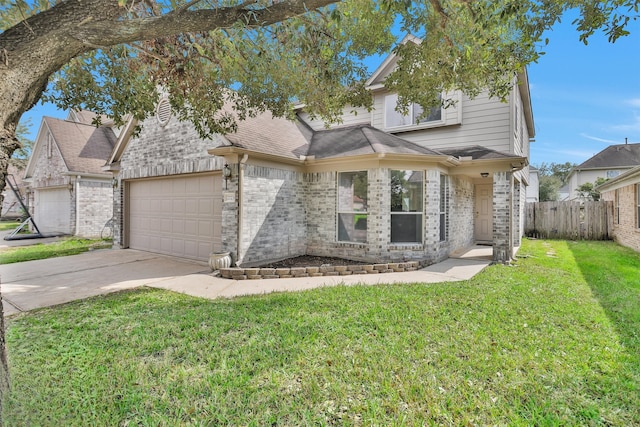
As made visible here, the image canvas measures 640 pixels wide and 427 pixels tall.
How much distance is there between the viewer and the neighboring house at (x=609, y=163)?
29.1 m

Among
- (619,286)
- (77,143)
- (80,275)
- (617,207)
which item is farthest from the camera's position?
(77,143)

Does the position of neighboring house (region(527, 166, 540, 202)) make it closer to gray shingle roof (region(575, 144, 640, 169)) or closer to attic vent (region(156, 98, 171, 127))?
gray shingle roof (region(575, 144, 640, 169))

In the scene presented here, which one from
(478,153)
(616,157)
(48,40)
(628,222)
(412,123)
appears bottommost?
Answer: (628,222)

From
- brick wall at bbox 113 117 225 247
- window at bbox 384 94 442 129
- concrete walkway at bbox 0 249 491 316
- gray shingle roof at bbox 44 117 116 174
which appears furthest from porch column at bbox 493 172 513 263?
gray shingle roof at bbox 44 117 116 174

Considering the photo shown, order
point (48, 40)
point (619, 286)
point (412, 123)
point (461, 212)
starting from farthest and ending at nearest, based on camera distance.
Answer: point (412, 123)
point (461, 212)
point (619, 286)
point (48, 40)

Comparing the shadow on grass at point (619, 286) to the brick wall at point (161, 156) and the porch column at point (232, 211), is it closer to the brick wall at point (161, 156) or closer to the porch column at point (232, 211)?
the porch column at point (232, 211)

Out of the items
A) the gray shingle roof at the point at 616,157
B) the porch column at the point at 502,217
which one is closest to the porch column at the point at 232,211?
the porch column at the point at 502,217

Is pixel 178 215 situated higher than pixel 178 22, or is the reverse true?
pixel 178 22

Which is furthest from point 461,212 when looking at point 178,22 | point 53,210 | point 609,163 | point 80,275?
point 609,163

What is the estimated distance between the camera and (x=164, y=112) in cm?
985

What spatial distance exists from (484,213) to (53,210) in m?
22.1

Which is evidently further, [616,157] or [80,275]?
[616,157]

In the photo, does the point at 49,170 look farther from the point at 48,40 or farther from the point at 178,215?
the point at 48,40

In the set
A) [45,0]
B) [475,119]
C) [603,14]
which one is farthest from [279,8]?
[475,119]
